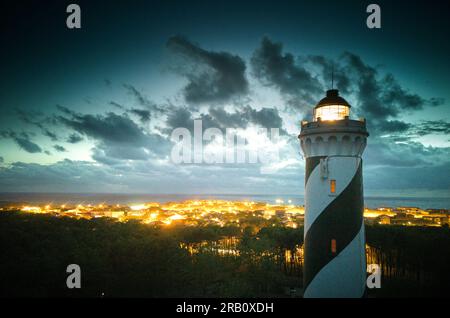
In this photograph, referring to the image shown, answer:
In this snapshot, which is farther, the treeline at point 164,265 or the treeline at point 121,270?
the treeline at point 164,265

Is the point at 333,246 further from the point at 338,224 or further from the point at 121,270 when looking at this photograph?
the point at 121,270

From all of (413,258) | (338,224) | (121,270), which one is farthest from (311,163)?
(413,258)

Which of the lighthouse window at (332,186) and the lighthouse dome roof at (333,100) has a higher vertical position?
the lighthouse dome roof at (333,100)

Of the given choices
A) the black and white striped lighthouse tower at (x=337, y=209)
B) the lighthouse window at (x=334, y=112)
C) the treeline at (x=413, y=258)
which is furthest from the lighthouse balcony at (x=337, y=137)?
the treeline at (x=413, y=258)

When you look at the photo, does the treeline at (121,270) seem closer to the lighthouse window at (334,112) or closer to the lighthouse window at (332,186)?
the lighthouse window at (332,186)

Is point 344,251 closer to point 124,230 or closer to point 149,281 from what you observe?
point 149,281

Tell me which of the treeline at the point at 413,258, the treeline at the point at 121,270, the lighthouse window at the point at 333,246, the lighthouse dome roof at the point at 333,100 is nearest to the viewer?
the lighthouse window at the point at 333,246

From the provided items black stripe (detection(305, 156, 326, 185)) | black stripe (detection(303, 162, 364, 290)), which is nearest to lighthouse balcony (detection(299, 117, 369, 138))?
black stripe (detection(305, 156, 326, 185))
